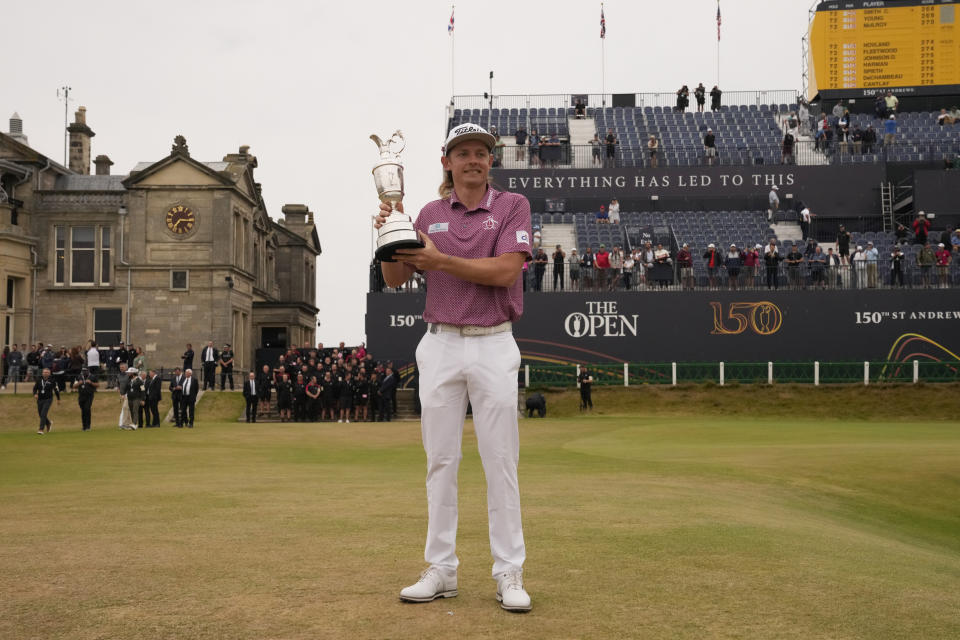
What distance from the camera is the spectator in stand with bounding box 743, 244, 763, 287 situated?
1652 inches

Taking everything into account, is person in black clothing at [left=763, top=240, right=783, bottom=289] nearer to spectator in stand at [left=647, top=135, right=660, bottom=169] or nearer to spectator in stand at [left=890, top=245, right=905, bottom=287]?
spectator in stand at [left=890, top=245, right=905, bottom=287]

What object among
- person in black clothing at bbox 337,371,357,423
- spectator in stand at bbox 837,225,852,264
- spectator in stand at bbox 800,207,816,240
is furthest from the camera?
spectator in stand at bbox 800,207,816,240

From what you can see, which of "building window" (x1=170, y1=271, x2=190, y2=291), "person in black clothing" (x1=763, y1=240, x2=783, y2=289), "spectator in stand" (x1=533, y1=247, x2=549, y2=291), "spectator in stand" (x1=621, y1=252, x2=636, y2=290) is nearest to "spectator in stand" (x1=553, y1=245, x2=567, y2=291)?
"spectator in stand" (x1=533, y1=247, x2=549, y2=291)

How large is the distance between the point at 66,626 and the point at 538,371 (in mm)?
35615

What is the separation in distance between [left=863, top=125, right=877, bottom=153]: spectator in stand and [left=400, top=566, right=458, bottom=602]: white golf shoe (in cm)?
5311

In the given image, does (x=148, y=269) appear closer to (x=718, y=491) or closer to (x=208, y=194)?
(x=208, y=194)

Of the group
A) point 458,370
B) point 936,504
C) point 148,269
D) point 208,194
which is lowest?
point 936,504

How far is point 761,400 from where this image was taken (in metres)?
39.0

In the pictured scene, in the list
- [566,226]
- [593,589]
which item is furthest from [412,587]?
[566,226]

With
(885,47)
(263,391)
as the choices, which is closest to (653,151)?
(885,47)

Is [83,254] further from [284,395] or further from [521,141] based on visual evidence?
[521,141]

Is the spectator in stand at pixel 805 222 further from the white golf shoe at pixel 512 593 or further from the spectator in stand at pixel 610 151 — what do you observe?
the white golf shoe at pixel 512 593

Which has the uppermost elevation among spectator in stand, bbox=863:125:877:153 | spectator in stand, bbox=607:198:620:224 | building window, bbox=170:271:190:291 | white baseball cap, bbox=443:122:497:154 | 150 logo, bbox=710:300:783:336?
spectator in stand, bbox=863:125:877:153

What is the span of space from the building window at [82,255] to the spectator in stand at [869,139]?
39150 millimetres
